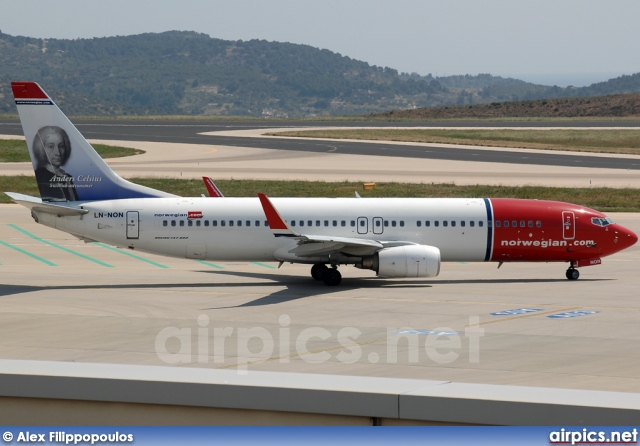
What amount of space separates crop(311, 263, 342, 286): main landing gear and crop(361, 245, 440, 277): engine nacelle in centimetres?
193

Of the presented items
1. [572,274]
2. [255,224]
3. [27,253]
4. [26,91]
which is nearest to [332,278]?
[255,224]

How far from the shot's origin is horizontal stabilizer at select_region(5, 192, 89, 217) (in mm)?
37469

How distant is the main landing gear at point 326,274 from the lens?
39.2 meters

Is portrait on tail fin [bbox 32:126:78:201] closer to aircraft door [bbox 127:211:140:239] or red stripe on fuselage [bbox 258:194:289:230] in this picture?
aircraft door [bbox 127:211:140:239]

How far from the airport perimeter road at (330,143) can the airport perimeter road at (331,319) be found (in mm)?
52104

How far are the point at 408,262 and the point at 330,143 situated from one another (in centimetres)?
8183

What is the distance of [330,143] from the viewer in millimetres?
118812

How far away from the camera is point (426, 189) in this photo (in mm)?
72438

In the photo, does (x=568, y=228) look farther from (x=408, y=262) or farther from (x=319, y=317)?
(x=319, y=317)

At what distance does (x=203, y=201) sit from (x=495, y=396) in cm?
3161

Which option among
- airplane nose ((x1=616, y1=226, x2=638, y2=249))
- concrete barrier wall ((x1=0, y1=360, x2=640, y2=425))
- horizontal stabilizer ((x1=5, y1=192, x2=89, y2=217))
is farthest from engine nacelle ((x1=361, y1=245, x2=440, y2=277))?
concrete barrier wall ((x1=0, y1=360, x2=640, y2=425))

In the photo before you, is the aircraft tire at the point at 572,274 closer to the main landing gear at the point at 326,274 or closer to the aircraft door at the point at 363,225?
the aircraft door at the point at 363,225

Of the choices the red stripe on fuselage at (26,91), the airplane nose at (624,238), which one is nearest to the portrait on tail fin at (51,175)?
the red stripe on fuselage at (26,91)

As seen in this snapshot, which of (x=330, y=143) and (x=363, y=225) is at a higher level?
(x=363, y=225)
